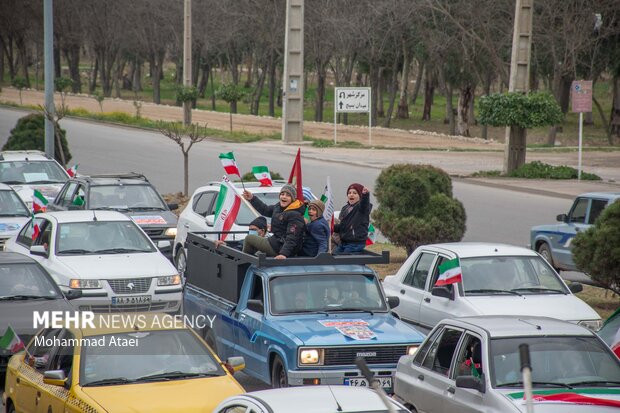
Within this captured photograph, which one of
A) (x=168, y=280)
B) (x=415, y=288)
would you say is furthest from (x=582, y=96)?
(x=415, y=288)

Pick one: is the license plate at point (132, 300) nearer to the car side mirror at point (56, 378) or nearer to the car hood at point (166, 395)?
the car side mirror at point (56, 378)

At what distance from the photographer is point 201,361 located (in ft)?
30.2

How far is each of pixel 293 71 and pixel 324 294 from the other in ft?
123

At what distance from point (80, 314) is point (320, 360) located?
2.40 metres

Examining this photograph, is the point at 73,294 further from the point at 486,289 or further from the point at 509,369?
the point at 509,369

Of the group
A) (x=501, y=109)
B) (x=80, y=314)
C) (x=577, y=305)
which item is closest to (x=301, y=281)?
(x=80, y=314)

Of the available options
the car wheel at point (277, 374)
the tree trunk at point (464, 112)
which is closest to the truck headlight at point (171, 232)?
the car wheel at point (277, 374)

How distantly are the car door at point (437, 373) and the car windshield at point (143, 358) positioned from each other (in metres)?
1.73

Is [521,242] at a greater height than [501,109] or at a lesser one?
lesser

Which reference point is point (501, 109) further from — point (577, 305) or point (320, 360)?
point (320, 360)

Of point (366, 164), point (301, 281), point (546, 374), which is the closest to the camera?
point (546, 374)

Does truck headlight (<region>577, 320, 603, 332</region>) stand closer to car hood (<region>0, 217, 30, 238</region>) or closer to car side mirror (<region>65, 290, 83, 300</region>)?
car side mirror (<region>65, 290, 83, 300</region>)

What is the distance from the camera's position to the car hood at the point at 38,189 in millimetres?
24109

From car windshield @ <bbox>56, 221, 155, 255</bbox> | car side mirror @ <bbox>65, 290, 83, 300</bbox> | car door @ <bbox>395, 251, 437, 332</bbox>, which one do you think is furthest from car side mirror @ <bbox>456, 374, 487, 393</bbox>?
car windshield @ <bbox>56, 221, 155, 255</bbox>
